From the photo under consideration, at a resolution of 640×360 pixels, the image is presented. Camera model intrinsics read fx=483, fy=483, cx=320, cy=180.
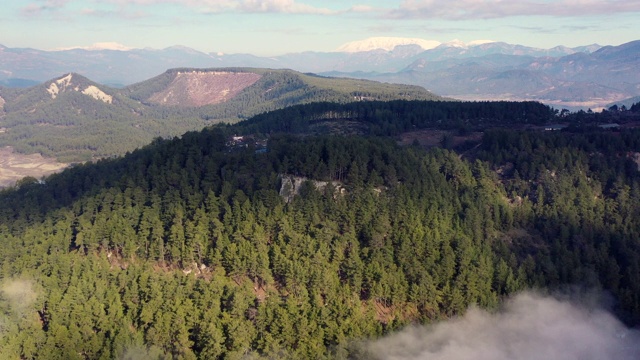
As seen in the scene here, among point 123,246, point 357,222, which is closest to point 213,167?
point 123,246

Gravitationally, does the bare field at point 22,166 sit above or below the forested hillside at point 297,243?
below

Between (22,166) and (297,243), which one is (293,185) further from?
(22,166)

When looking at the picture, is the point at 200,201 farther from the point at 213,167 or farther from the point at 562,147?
the point at 562,147

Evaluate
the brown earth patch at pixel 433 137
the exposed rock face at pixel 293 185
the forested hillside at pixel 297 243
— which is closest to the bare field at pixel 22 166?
the forested hillside at pixel 297 243

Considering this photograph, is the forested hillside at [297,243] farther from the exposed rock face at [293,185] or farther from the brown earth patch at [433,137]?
the brown earth patch at [433,137]

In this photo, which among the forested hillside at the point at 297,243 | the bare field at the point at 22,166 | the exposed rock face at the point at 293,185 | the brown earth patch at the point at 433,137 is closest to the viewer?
the forested hillside at the point at 297,243

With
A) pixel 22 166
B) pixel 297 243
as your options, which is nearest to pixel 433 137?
pixel 297 243

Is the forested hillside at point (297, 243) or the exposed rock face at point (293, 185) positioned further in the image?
the exposed rock face at point (293, 185)
